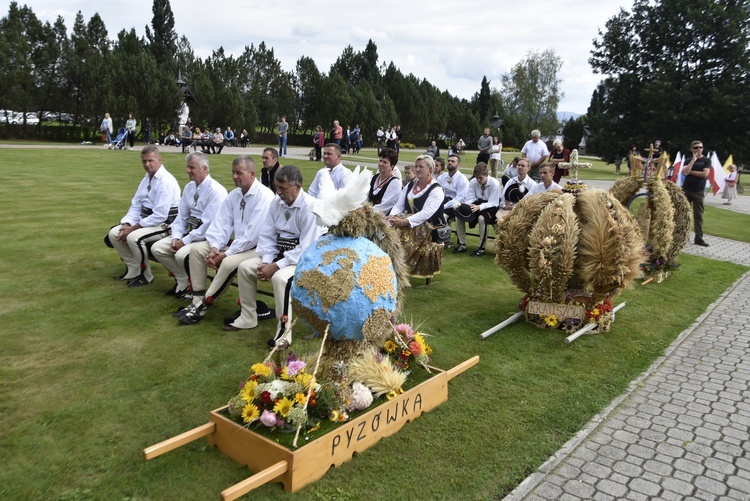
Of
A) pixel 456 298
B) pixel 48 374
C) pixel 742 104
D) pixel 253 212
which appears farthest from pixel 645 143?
pixel 48 374

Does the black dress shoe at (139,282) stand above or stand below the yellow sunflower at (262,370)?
below

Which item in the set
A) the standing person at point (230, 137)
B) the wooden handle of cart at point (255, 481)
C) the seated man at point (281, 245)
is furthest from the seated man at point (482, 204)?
the standing person at point (230, 137)

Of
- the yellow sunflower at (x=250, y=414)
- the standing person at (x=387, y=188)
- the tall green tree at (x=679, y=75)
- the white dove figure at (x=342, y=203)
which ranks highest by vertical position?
the tall green tree at (x=679, y=75)

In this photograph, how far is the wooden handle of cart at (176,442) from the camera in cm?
394

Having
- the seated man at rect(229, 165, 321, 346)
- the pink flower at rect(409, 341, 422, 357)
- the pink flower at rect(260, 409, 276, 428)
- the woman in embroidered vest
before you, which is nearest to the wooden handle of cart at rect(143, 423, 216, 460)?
the pink flower at rect(260, 409, 276, 428)

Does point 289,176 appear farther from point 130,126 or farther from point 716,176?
point 130,126

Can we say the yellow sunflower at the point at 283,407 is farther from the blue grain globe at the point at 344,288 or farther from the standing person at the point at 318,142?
the standing person at the point at 318,142

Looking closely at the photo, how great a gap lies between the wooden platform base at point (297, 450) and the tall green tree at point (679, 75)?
1464 inches

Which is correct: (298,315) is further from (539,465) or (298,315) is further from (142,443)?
(539,465)

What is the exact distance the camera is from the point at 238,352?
643 cm

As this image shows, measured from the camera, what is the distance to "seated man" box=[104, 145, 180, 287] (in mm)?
8688

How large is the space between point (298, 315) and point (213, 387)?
4.69ft

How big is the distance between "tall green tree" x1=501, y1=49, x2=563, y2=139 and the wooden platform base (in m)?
66.1

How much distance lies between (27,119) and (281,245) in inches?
1700
